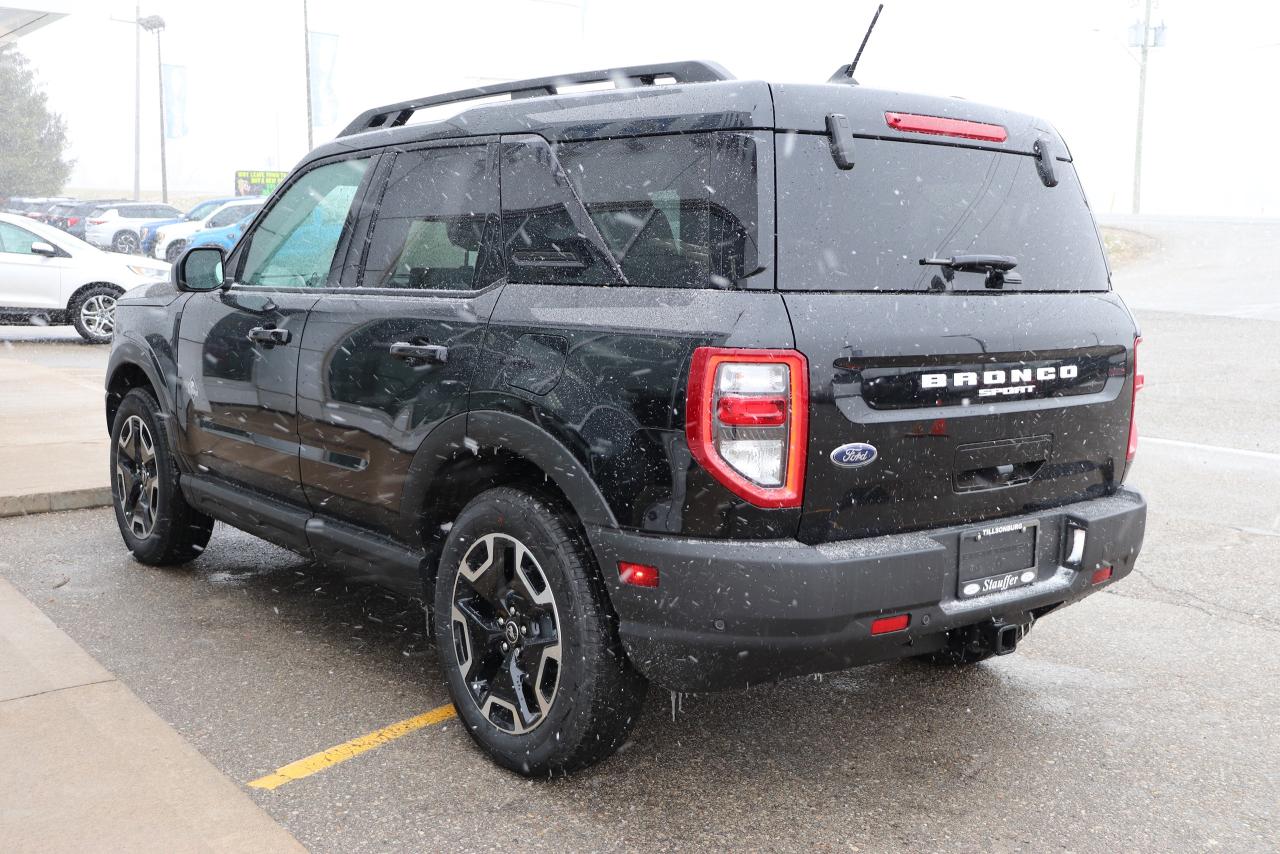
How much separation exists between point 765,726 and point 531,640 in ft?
3.11

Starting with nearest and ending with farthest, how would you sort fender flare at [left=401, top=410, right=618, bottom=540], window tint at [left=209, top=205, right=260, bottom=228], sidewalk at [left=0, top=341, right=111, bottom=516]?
fender flare at [left=401, top=410, right=618, bottom=540] → sidewalk at [left=0, top=341, right=111, bottom=516] → window tint at [left=209, top=205, right=260, bottom=228]

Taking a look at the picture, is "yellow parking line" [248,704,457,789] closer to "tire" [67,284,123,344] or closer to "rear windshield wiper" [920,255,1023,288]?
"rear windshield wiper" [920,255,1023,288]

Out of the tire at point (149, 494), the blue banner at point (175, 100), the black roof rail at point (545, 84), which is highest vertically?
the blue banner at point (175, 100)

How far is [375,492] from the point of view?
12.8 ft

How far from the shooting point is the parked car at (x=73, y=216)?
3734 centimetres

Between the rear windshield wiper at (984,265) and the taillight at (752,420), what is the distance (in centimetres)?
61

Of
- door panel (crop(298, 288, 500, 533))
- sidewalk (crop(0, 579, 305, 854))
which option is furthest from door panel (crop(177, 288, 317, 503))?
sidewalk (crop(0, 579, 305, 854))

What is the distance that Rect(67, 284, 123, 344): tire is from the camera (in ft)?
49.9

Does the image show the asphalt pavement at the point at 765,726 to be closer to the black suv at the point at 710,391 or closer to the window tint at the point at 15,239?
the black suv at the point at 710,391

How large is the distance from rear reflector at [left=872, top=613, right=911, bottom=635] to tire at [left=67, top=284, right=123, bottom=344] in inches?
566

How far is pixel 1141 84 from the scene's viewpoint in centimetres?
5062

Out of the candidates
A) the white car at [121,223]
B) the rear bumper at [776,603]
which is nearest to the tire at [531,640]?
the rear bumper at [776,603]

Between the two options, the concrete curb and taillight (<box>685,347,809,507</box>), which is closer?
taillight (<box>685,347,809,507</box>)

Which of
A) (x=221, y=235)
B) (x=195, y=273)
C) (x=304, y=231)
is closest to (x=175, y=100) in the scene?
(x=221, y=235)
